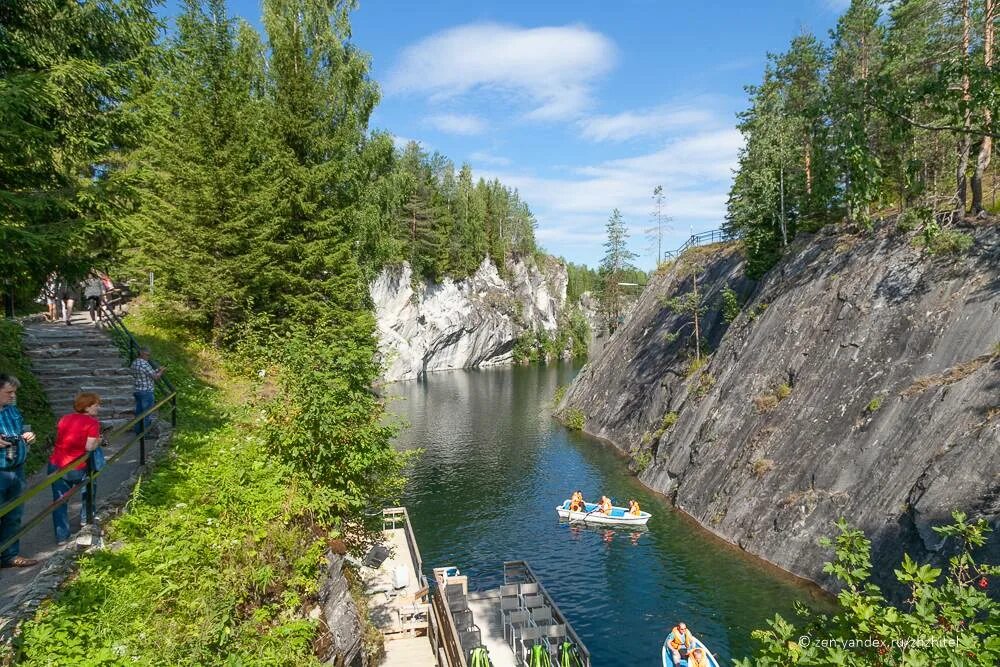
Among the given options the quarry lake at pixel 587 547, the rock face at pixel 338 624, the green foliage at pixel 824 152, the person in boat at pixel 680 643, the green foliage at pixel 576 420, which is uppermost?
the green foliage at pixel 824 152

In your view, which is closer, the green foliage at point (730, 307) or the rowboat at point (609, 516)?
the rowboat at point (609, 516)

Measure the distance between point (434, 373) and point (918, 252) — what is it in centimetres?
7219

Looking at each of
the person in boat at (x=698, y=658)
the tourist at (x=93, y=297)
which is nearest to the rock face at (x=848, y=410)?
the person in boat at (x=698, y=658)

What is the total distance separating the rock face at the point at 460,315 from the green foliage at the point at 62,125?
183 ft

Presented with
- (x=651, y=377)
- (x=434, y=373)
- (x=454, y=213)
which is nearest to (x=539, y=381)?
(x=434, y=373)

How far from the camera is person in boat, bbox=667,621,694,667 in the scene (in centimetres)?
1512

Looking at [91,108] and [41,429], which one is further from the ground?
[91,108]

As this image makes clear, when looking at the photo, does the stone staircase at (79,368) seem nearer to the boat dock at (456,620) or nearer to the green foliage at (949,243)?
the boat dock at (456,620)

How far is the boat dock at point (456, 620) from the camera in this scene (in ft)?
49.4

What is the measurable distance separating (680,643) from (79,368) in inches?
714

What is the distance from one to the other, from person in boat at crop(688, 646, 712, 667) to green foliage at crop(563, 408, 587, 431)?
31.1 meters

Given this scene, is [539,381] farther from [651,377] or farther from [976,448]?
[976,448]

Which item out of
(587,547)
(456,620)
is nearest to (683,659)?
(456,620)

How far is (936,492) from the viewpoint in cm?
1625
